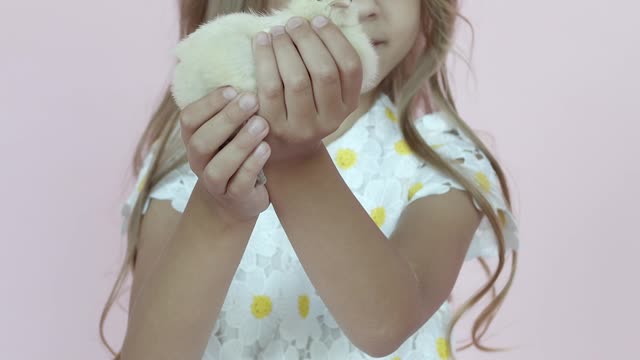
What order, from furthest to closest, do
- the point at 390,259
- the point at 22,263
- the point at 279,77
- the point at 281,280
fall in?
the point at 22,263 → the point at 281,280 → the point at 390,259 → the point at 279,77

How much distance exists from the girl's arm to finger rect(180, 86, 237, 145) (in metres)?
0.06

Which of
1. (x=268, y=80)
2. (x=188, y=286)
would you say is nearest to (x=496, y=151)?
(x=188, y=286)

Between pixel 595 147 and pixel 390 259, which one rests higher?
pixel 390 259

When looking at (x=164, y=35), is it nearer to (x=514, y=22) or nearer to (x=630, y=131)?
(x=514, y=22)

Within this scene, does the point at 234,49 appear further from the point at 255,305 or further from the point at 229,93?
the point at 255,305

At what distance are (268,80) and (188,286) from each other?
0.22 m

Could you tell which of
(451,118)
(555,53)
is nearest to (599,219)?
(555,53)

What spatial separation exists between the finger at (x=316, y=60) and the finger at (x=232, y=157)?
4 centimetres

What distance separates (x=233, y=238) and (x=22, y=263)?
853 mm

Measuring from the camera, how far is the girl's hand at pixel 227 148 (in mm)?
700

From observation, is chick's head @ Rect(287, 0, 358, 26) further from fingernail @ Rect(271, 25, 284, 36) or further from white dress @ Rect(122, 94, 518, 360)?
white dress @ Rect(122, 94, 518, 360)

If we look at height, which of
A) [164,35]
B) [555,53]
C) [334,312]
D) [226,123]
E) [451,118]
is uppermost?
[226,123]

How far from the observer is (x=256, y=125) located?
70cm

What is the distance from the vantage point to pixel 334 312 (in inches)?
30.8
